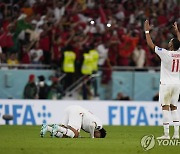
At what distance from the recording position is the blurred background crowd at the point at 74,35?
2897cm

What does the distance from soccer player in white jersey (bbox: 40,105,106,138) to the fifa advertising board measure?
8.74 m

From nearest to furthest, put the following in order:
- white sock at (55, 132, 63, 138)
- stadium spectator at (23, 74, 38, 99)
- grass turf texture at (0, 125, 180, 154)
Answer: grass turf texture at (0, 125, 180, 154), white sock at (55, 132, 63, 138), stadium spectator at (23, 74, 38, 99)

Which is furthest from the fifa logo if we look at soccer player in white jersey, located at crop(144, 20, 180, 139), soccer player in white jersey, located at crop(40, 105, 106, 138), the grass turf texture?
soccer player in white jersey, located at crop(40, 105, 106, 138)

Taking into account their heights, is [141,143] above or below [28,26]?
below

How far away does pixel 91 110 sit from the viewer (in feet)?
90.5

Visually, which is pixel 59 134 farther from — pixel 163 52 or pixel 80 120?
pixel 163 52

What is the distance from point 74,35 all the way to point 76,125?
12.1 meters

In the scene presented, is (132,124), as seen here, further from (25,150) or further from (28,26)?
(25,150)

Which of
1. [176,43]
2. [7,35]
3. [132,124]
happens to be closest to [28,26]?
[7,35]

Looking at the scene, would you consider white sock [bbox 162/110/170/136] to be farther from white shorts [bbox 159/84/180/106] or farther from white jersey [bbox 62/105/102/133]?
white jersey [bbox 62/105/102/133]

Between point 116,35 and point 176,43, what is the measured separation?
1244cm

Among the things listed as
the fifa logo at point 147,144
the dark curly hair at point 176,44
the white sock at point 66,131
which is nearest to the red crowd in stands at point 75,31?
the white sock at point 66,131

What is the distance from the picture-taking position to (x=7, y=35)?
28875 mm

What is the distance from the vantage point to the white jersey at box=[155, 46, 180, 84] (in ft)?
59.0
